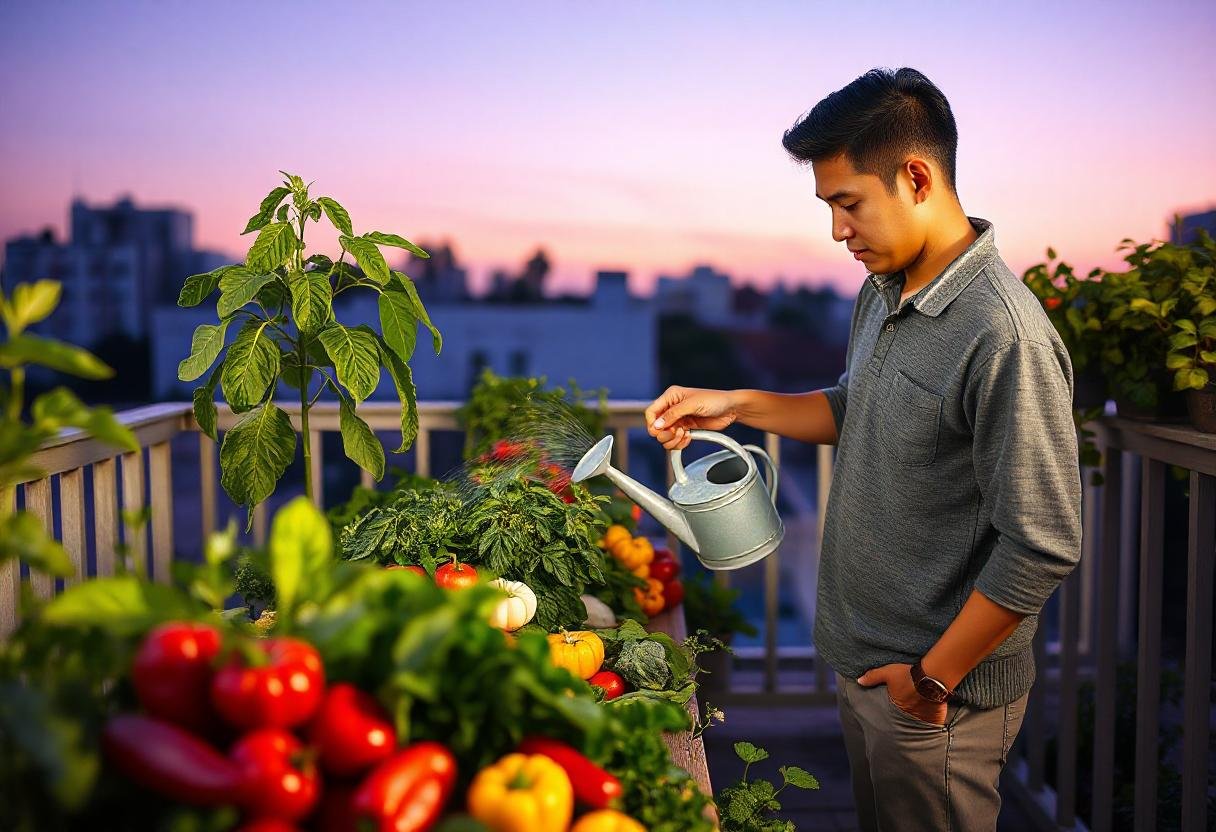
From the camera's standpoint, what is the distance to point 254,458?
1.87m

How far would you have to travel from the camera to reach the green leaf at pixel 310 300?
1794 millimetres

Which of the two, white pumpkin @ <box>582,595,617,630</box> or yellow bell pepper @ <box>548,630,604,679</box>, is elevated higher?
yellow bell pepper @ <box>548,630,604,679</box>

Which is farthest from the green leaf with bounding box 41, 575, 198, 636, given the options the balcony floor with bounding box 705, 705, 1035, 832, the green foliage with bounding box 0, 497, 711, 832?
the balcony floor with bounding box 705, 705, 1035, 832

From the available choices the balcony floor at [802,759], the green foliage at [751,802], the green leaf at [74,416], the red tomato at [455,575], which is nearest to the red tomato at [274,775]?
the green leaf at [74,416]

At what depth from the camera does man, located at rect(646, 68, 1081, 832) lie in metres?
1.25

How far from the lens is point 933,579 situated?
142cm

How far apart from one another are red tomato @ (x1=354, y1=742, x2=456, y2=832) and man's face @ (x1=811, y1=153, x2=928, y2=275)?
A: 3.33 feet

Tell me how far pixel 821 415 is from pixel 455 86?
20.6ft

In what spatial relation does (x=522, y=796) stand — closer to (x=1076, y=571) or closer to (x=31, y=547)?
(x=31, y=547)

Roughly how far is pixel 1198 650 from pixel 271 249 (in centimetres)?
190

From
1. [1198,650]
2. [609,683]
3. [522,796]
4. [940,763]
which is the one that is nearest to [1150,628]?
[1198,650]

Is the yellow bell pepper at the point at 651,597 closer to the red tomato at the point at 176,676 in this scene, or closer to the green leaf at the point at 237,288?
the green leaf at the point at 237,288

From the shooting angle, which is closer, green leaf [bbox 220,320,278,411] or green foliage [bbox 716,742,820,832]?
green foliage [bbox 716,742,820,832]

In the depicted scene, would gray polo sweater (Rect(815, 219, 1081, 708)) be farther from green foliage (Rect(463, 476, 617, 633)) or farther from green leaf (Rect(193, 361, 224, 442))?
green leaf (Rect(193, 361, 224, 442))
